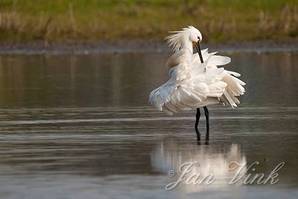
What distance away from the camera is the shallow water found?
13.7m

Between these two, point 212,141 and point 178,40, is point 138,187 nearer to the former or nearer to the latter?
point 212,141

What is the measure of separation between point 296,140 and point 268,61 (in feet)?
53.5

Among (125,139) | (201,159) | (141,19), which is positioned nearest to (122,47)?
(141,19)

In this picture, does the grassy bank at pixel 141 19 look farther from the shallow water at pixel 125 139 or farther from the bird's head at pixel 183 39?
the bird's head at pixel 183 39

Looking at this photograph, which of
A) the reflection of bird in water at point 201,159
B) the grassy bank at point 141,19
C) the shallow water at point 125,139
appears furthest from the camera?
the grassy bank at point 141,19

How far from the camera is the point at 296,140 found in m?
17.1

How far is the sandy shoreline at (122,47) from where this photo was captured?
37.7 metres

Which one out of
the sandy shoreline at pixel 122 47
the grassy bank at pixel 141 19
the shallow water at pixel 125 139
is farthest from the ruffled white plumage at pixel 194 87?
the grassy bank at pixel 141 19

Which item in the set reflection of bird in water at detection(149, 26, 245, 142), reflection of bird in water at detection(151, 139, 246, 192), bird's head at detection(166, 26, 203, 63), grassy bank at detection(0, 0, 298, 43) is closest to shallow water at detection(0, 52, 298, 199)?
reflection of bird in water at detection(151, 139, 246, 192)

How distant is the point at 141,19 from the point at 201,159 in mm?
25579

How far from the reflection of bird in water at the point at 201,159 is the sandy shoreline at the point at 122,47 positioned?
66.9 feet

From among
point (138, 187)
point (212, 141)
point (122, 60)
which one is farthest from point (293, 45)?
point (138, 187)

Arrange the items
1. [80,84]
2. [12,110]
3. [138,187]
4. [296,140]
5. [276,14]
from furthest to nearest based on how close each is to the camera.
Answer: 1. [276,14]
2. [80,84]
3. [12,110]
4. [296,140]
5. [138,187]

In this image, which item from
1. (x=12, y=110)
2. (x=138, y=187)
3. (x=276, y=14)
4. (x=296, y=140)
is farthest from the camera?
(x=276, y=14)
